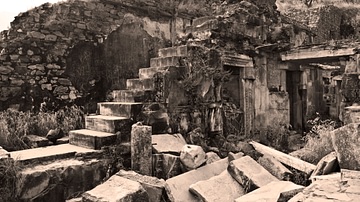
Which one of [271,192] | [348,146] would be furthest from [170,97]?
[348,146]

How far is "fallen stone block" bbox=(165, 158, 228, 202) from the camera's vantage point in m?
3.60

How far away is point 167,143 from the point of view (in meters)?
4.70

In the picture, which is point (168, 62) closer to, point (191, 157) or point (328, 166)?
point (191, 157)

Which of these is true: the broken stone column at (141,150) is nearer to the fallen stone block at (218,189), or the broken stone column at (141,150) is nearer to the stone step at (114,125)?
the stone step at (114,125)

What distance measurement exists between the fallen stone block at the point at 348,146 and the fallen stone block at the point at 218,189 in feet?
4.27

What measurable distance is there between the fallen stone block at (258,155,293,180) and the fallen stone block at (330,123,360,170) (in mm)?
756

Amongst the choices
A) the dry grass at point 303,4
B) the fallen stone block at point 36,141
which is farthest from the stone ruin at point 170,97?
the dry grass at point 303,4

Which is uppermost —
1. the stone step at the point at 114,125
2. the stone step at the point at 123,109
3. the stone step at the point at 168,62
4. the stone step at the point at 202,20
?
the stone step at the point at 202,20

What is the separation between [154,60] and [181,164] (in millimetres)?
2779

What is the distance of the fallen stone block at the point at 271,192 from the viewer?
3.26 meters

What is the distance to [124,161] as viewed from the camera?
447 cm

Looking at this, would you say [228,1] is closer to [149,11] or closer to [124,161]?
[149,11]

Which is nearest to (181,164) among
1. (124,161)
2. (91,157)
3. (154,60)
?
(124,161)

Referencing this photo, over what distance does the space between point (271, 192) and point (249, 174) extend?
1.49ft
